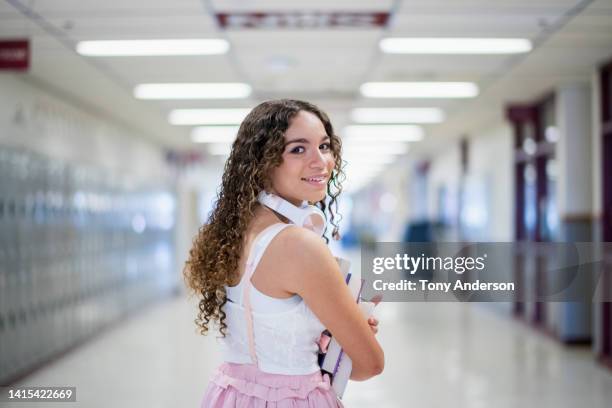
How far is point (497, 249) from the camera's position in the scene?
2.12m

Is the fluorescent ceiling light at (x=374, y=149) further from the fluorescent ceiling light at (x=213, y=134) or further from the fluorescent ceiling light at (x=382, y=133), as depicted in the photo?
the fluorescent ceiling light at (x=213, y=134)

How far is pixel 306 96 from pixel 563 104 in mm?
2800

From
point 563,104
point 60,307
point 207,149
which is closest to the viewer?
point 60,307

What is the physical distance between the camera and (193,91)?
6406mm

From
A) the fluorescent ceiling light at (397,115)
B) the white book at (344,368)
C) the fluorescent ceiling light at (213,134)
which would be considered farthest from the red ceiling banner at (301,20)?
the fluorescent ceiling light at (213,134)

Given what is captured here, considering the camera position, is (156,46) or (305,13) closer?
(305,13)

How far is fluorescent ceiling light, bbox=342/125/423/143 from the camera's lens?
9203 mm

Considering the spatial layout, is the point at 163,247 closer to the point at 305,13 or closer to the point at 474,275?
the point at 305,13

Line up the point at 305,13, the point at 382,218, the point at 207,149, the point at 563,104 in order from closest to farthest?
the point at 305,13 → the point at 563,104 → the point at 207,149 → the point at 382,218

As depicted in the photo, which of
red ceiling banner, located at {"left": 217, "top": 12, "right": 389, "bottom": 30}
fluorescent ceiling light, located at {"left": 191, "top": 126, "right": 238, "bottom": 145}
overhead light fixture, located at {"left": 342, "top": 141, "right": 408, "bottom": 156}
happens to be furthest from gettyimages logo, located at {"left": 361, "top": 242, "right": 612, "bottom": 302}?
overhead light fixture, located at {"left": 342, "top": 141, "right": 408, "bottom": 156}

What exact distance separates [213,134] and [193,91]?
302 cm

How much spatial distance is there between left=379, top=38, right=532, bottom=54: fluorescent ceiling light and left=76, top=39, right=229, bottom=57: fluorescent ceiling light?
1.39 m

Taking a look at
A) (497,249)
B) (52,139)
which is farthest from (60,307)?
(497,249)

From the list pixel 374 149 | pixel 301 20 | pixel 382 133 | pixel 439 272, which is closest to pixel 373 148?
pixel 374 149
